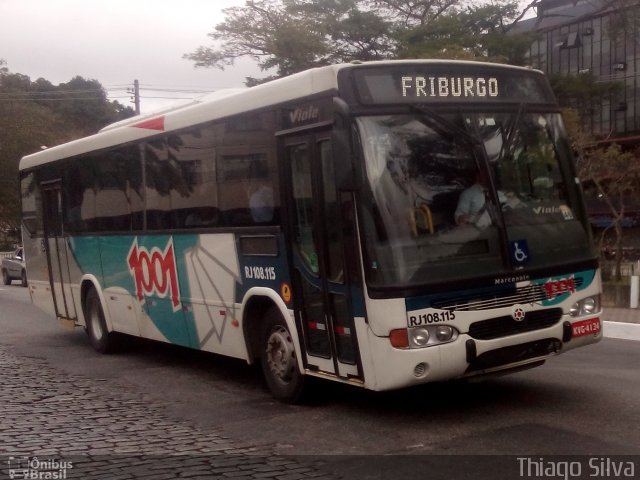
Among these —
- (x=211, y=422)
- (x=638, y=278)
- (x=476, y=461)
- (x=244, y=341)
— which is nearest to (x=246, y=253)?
(x=244, y=341)

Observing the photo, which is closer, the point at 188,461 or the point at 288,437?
the point at 188,461

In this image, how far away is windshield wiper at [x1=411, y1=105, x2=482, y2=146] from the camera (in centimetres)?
745

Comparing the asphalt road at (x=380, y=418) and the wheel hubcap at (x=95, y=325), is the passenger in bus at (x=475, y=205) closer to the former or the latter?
the asphalt road at (x=380, y=418)

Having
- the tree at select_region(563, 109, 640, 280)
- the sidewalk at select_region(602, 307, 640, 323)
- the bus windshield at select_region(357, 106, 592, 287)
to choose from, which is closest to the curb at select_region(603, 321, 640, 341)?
the sidewalk at select_region(602, 307, 640, 323)

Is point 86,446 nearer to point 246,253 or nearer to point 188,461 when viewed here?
point 188,461

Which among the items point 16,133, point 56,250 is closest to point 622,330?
point 56,250

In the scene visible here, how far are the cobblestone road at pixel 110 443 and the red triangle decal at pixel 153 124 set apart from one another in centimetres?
314

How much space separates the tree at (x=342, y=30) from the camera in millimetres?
36591

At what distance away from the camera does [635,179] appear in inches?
941

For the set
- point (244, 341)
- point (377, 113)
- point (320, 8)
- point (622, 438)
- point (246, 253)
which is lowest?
point (622, 438)

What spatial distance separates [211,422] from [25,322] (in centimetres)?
1074

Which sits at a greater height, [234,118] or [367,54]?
[367,54]

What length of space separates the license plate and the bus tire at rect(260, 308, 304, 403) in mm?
2524

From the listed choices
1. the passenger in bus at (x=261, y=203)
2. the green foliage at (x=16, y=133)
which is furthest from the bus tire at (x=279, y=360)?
the green foliage at (x=16, y=133)
